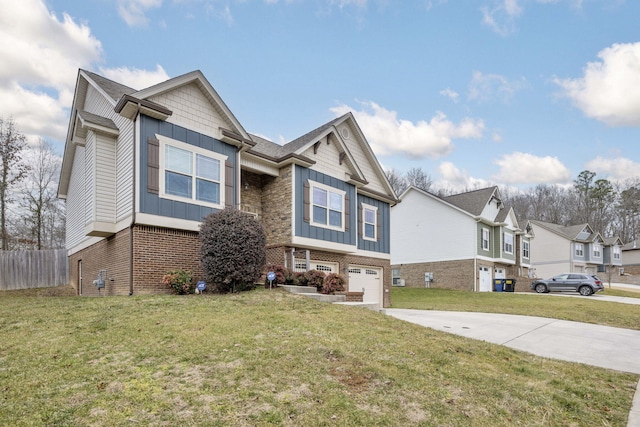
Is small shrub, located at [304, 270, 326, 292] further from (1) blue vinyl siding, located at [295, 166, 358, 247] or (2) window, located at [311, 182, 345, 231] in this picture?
(2) window, located at [311, 182, 345, 231]

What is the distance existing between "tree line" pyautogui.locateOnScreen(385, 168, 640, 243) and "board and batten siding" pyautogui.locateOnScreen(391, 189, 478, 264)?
21.5 meters

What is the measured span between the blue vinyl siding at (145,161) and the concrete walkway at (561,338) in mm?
7057

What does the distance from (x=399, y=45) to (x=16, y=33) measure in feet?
46.4

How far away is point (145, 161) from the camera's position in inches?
399

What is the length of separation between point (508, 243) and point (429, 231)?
739cm

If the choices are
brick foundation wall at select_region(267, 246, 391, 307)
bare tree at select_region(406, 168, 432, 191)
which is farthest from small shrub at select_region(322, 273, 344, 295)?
bare tree at select_region(406, 168, 432, 191)

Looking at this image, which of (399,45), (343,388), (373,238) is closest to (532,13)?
(399,45)

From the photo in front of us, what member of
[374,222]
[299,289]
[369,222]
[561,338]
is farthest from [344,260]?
[561,338]

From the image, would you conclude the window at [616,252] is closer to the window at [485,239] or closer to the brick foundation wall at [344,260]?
the window at [485,239]

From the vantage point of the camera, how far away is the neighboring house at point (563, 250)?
42000 millimetres

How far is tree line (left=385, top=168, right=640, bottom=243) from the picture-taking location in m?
53.9

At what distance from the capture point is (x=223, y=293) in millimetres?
9859

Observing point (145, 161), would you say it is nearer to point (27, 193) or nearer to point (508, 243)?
point (27, 193)

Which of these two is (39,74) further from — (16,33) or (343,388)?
(343,388)
